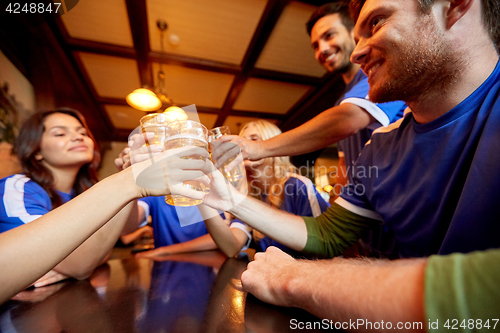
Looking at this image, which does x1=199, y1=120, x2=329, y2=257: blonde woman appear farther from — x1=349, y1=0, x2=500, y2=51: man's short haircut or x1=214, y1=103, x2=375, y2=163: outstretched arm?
x1=349, y1=0, x2=500, y2=51: man's short haircut

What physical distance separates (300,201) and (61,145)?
5.13ft

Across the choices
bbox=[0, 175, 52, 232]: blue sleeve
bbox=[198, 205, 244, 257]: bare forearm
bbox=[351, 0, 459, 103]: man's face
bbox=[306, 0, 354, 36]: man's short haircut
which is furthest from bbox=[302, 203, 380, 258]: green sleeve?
bbox=[306, 0, 354, 36]: man's short haircut

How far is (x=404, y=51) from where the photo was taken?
0.82m

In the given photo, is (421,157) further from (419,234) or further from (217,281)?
(217,281)

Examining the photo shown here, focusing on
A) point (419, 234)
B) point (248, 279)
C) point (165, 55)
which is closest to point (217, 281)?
point (248, 279)

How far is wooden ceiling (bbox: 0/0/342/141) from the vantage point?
2.68 m

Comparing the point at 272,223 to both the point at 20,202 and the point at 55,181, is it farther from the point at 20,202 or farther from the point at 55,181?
the point at 55,181

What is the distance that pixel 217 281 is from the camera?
713mm

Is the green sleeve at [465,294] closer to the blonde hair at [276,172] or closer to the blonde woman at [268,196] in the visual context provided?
the blonde woman at [268,196]

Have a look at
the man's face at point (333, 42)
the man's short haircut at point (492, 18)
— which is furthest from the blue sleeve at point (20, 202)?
the man's face at point (333, 42)

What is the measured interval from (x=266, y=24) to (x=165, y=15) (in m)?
1.26

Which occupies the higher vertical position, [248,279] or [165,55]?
[165,55]

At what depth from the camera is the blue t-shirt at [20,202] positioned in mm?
896

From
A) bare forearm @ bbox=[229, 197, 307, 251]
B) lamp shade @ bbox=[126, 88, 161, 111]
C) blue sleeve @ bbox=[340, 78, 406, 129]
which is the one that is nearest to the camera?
bare forearm @ bbox=[229, 197, 307, 251]
